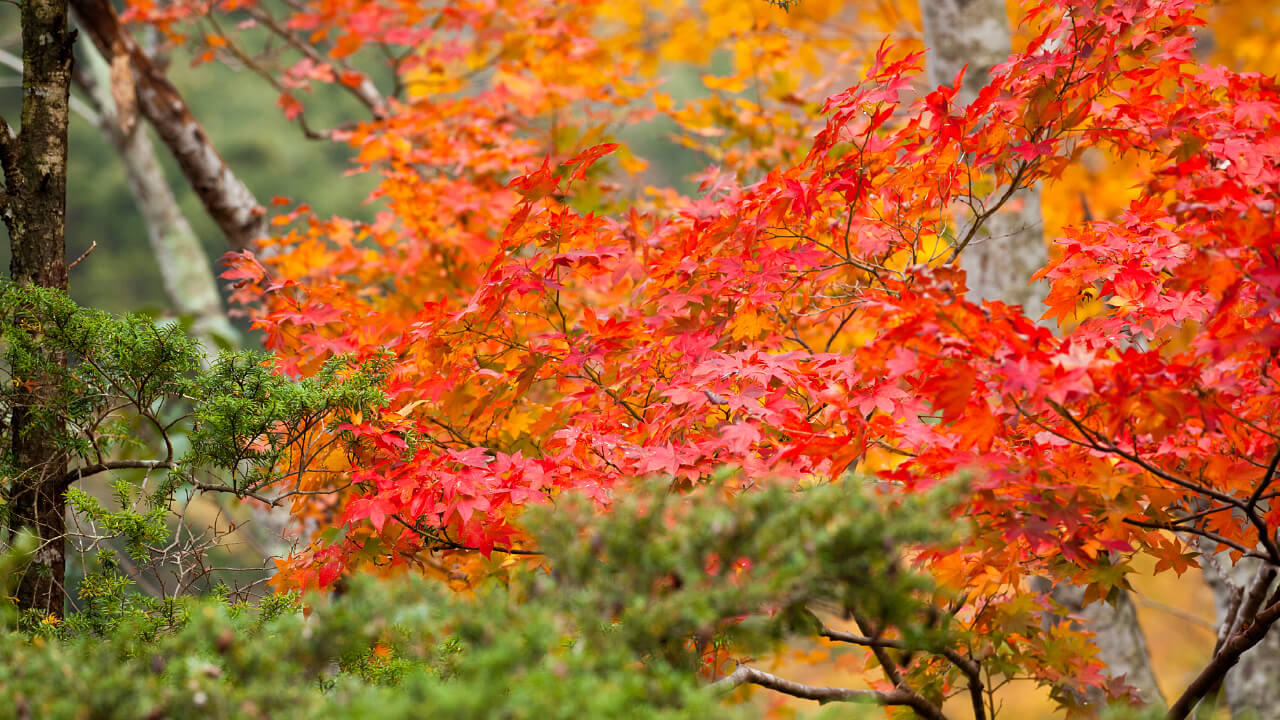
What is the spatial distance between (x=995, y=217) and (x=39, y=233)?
11.5 feet

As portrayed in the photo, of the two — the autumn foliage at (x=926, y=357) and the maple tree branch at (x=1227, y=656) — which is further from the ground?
the autumn foliage at (x=926, y=357)

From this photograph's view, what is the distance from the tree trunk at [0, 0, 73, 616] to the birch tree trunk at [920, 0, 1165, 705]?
304 cm

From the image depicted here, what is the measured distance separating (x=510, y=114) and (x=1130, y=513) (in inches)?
160

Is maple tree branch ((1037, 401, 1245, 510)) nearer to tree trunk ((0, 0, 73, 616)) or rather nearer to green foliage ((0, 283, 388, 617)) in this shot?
green foliage ((0, 283, 388, 617))

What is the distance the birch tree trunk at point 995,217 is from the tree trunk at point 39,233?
304 centimetres

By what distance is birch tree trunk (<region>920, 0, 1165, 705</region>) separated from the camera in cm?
340

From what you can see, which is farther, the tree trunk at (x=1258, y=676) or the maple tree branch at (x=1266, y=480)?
the tree trunk at (x=1258, y=676)

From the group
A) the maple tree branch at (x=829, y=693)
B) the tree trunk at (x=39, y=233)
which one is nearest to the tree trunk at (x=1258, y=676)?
the maple tree branch at (x=829, y=693)

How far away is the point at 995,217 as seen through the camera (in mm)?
3721

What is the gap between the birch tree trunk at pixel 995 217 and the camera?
340 centimetres

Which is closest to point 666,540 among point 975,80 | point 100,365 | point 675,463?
point 675,463

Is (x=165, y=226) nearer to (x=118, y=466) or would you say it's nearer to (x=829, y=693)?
(x=118, y=466)

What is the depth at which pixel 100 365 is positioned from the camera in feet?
6.93

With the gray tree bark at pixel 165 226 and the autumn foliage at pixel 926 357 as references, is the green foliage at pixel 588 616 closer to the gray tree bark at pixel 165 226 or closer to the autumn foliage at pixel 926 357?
the autumn foliage at pixel 926 357
